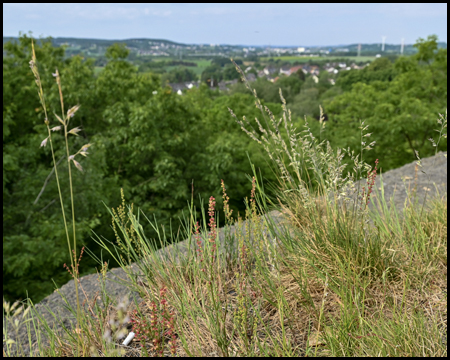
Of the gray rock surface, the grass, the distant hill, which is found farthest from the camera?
the distant hill

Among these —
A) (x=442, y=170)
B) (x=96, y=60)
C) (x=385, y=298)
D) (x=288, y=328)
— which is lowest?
(x=442, y=170)

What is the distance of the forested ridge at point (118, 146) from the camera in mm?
8953

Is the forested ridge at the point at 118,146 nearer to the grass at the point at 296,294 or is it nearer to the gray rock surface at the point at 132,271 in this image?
the gray rock surface at the point at 132,271

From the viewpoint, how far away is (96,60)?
18.1 m

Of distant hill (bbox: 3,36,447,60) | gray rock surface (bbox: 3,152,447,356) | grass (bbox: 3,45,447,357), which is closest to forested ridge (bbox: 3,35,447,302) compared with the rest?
distant hill (bbox: 3,36,447,60)

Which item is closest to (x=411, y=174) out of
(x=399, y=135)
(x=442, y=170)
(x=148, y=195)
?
(x=442, y=170)

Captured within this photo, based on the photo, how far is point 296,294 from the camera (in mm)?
2234

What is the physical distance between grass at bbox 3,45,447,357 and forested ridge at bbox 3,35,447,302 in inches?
199

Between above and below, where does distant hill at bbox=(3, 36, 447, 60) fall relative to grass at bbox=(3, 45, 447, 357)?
above

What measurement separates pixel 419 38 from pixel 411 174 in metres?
16.4

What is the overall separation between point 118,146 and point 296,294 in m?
11.8

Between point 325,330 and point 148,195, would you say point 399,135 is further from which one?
point 325,330

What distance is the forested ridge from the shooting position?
352 inches

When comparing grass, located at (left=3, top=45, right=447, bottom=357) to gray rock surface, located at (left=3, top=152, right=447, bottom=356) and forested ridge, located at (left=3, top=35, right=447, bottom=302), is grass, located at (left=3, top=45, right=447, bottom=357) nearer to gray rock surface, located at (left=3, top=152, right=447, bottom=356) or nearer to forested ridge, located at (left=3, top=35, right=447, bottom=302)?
gray rock surface, located at (left=3, top=152, right=447, bottom=356)
